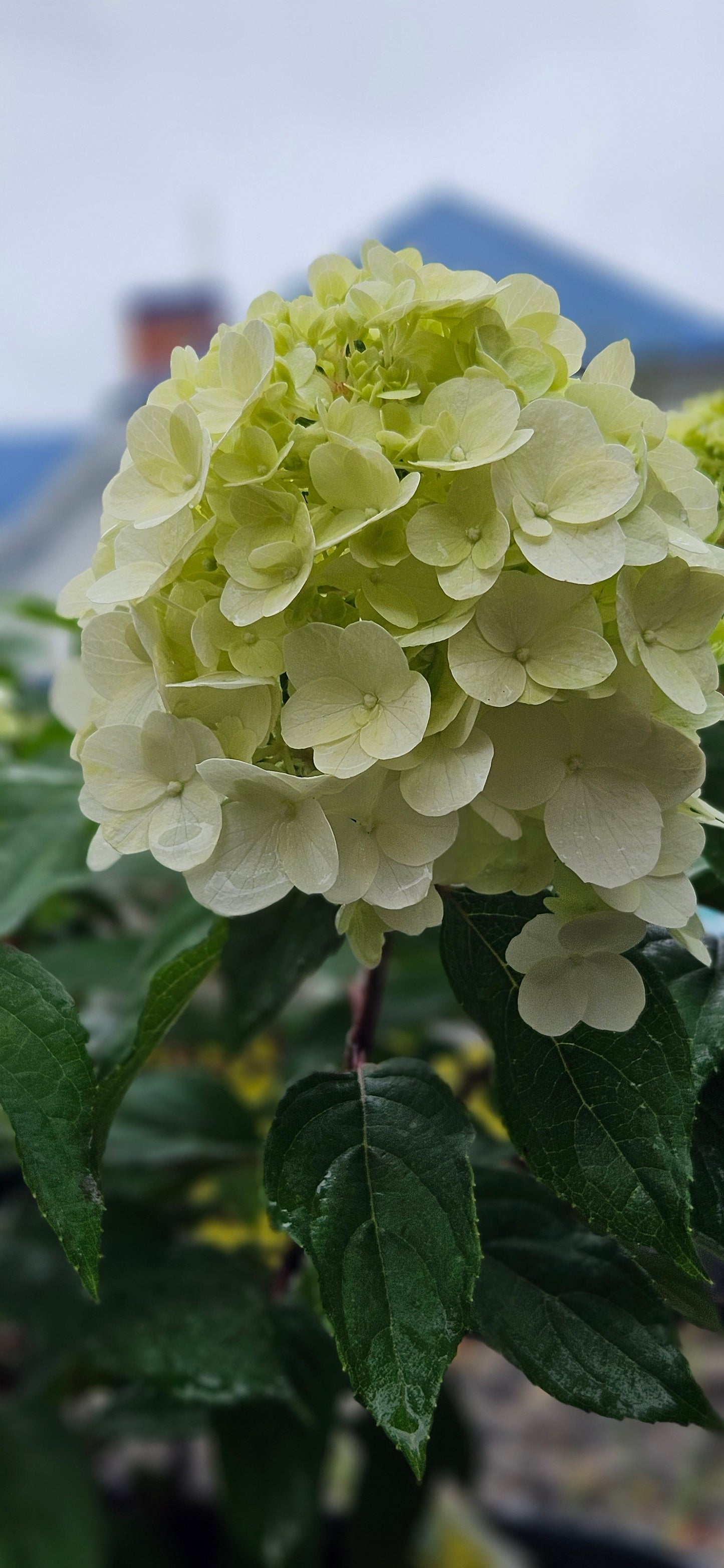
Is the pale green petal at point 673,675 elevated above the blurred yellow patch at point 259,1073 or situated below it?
above


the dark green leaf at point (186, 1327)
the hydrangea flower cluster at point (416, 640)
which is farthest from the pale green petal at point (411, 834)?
the dark green leaf at point (186, 1327)

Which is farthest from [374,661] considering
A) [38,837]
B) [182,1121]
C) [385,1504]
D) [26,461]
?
[26,461]

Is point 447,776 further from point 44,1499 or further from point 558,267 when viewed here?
point 558,267

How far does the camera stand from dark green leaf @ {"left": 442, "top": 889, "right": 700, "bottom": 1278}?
343 mm

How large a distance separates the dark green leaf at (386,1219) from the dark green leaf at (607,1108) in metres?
0.03

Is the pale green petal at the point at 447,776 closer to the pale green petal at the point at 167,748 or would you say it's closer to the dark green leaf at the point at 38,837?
the pale green petal at the point at 167,748

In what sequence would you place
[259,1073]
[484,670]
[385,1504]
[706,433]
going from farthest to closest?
→ [259,1073] < [385,1504] < [706,433] < [484,670]

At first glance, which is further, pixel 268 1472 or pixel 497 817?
pixel 268 1472

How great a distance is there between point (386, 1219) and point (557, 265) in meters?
1.61

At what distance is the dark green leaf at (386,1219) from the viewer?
34 centimetres

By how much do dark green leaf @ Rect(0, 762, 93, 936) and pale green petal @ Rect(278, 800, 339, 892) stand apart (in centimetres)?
32

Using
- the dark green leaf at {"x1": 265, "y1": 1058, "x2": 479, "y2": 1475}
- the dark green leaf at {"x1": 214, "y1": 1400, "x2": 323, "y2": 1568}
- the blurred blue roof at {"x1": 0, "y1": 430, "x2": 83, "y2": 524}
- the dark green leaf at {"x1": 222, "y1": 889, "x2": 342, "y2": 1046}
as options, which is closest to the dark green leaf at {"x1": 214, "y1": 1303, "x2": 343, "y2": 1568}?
the dark green leaf at {"x1": 214, "y1": 1400, "x2": 323, "y2": 1568}

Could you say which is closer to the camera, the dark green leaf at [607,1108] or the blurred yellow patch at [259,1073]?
the dark green leaf at [607,1108]

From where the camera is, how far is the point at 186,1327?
59 centimetres
